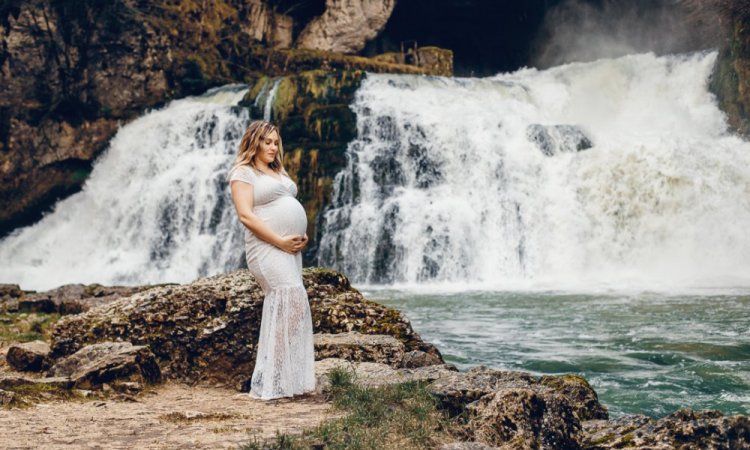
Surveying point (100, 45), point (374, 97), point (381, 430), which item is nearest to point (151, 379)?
point (381, 430)

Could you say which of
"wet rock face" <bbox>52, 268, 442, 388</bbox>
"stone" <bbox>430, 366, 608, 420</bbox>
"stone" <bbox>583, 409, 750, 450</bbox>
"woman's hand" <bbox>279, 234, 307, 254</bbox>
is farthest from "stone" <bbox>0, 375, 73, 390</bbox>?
"stone" <bbox>583, 409, 750, 450</bbox>

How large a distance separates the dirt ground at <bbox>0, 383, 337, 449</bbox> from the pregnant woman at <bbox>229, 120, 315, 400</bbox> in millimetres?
A: 193

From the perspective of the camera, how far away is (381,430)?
420cm

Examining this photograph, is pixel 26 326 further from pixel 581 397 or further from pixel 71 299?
pixel 581 397

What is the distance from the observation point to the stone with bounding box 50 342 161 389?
218 inches

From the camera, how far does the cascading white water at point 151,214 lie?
78.1ft

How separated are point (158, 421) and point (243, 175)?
5.76 ft

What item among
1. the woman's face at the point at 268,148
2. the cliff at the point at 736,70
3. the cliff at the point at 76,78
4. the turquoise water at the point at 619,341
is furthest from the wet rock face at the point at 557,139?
the woman's face at the point at 268,148

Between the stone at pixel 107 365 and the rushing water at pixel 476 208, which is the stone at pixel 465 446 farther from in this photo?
the rushing water at pixel 476 208

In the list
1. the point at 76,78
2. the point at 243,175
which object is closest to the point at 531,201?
the point at 243,175

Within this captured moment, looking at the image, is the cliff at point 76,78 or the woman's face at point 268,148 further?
the cliff at point 76,78

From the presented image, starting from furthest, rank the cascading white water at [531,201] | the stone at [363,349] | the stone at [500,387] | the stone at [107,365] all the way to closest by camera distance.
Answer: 1. the cascading white water at [531,201]
2. the stone at [363,349]
3. the stone at [107,365]
4. the stone at [500,387]

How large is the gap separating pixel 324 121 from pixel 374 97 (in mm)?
2538

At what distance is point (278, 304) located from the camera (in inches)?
200
